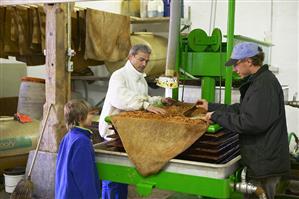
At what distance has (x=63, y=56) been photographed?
4.14 m

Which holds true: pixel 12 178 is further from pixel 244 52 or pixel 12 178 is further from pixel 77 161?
pixel 244 52

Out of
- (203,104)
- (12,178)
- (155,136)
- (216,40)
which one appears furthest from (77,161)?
(12,178)

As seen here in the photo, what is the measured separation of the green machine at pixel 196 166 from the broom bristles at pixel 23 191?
4.97ft

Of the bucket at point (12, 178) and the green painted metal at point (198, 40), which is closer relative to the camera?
the green painted metal at point (198, 40)

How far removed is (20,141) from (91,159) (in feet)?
9.00

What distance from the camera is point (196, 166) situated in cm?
220

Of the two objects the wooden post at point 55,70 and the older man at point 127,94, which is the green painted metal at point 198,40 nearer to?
the older man at point 127,94

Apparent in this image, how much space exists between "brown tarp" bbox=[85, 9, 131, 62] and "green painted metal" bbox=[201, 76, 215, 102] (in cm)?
239

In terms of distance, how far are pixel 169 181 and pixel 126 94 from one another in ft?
2.72

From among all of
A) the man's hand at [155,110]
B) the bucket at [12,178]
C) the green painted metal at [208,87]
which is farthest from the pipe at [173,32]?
the bucket at [12,178]

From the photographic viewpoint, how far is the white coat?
2848 millimetres

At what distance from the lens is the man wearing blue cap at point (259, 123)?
91.0 inches

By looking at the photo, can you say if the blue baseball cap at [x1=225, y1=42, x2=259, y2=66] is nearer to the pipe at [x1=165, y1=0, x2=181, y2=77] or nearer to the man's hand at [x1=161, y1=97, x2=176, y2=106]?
the pipe at [x1=165, y1=0, x2=181, y2=77]

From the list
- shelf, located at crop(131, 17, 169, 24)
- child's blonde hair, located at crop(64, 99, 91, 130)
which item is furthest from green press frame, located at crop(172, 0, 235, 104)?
shelf, located at crop(131, 17, 169, 24)
